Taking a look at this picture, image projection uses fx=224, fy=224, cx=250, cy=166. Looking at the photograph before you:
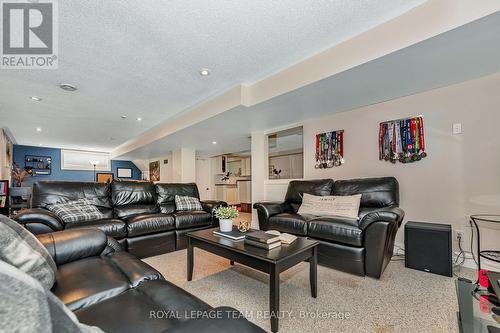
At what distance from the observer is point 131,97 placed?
3.58 m

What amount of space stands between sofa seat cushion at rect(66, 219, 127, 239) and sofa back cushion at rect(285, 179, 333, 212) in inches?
91.1

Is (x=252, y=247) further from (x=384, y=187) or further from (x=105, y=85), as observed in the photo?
(x=105, y=85)

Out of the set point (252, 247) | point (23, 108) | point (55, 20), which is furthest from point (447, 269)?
point (23, 108)

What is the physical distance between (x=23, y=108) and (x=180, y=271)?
418 cm

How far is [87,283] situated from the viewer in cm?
113

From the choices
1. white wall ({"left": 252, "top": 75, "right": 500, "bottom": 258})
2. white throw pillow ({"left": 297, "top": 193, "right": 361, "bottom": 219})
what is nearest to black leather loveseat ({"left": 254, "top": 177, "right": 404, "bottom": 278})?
white throw pillow ({"left": 297, "top": 193, "right": 361, "bottom": 219})

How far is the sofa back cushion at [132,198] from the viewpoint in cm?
328

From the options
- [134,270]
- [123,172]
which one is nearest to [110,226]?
[134,270]

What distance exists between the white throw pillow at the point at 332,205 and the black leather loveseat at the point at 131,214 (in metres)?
1.47

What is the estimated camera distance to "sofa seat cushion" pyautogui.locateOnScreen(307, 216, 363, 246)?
2271 millimetres

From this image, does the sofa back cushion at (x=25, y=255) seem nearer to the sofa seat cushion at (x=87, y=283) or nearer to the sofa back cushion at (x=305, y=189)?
the sofa seat cushion at (x=87, y=283)

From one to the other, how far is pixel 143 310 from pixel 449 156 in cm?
343

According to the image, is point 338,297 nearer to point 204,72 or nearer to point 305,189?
point 305,189

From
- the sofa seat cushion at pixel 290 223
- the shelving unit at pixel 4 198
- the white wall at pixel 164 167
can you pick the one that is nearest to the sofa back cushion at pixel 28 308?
the sofa seat cushion at pixel 290 223
